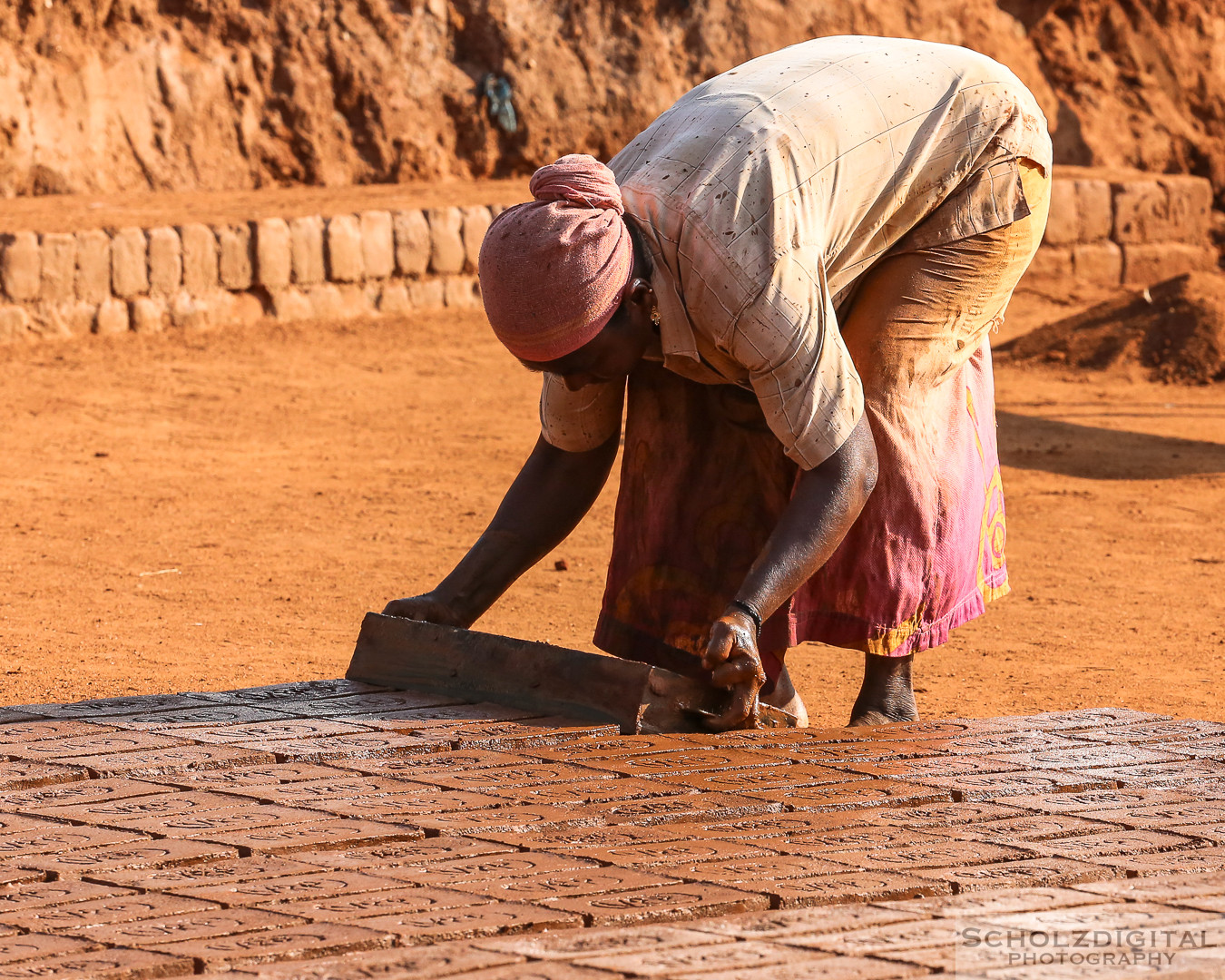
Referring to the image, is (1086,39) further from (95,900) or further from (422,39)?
(95,900)

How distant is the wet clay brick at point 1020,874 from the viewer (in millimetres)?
2547

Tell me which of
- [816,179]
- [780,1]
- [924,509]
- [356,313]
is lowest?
[356,313]

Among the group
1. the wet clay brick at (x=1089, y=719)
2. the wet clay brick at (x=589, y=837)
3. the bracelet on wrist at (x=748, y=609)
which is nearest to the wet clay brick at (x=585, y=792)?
the wet clay brick at (x=589, y=837)

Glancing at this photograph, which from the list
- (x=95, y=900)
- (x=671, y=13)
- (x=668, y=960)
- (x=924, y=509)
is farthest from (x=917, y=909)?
(x=671, y=13)

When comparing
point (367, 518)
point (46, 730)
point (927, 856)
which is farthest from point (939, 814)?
point (367, 518)

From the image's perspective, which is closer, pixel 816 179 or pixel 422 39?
pixel 816 179

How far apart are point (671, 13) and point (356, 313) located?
490 centimetres

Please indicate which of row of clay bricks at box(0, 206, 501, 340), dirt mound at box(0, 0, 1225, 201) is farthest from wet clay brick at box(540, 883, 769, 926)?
dirt mound at box(0, 0, 1225, 201)

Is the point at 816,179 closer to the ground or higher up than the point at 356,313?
higher up

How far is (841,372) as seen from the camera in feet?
10.9

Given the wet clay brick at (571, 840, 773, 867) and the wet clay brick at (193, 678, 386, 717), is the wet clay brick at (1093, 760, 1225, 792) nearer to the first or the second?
the wet clay brick at (571, 840, 773, 867)

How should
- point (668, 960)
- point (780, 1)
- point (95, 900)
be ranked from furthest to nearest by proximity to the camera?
1. point (780, 1)
2. point (95, 900)
3. point (668, 960)

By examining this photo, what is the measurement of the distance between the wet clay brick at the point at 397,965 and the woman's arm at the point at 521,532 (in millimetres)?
1607

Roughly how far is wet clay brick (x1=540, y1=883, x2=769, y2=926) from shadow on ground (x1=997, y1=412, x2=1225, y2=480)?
22.0 feet
